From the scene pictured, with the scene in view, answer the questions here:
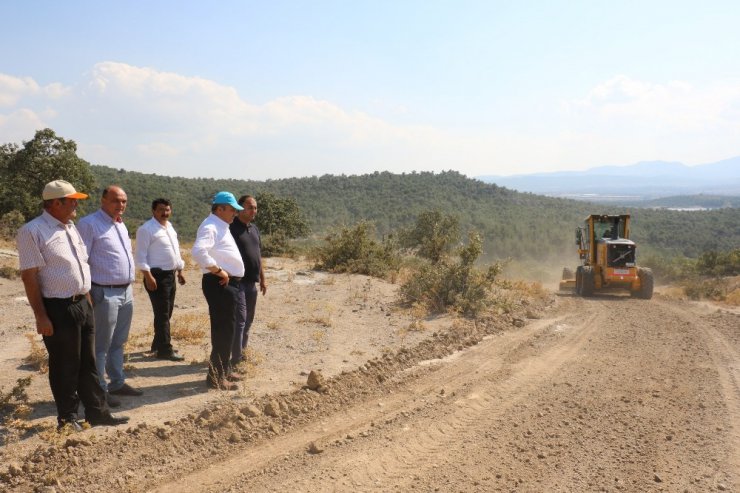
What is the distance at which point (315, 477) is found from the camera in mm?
3668

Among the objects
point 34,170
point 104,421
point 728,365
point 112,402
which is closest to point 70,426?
point 104,421

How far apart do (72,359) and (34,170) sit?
16.8 m

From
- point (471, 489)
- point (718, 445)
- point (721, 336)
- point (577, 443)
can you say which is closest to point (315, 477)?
point (471, 489)

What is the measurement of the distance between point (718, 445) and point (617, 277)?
10914mm

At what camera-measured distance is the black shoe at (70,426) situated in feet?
12.7

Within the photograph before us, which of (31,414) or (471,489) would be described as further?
(31,414)

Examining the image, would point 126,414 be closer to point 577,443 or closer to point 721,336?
point 577,443

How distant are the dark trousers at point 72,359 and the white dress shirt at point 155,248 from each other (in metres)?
1.70

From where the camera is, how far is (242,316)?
523 cm

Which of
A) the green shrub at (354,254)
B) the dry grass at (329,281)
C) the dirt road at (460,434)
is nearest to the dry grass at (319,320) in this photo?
the dirt road at (460,434)

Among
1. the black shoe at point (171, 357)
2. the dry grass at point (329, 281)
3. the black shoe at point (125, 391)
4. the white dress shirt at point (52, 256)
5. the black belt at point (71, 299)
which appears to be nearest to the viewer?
the white dress shirt at point (52, 256)

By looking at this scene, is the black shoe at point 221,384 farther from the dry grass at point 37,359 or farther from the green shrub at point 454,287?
the green shrub at point 454,287

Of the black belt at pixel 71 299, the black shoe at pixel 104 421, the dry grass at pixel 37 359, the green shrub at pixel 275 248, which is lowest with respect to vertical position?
the black shoe at pixel 104 421

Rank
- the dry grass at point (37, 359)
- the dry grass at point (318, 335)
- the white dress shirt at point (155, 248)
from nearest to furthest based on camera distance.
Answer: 1. the dry grass at point (37, 359)
2. the white dress shirt at point (155, 248)
3. the dry grass at point (318, 335)
